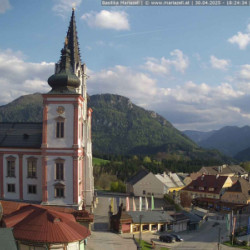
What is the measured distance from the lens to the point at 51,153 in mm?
36625

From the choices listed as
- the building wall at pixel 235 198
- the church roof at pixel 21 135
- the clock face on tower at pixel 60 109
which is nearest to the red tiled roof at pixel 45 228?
the clock face on tower at pixel 60 109

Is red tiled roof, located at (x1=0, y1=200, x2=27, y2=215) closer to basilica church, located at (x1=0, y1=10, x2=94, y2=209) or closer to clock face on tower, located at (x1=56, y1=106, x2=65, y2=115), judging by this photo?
basilica church, located at (x1=0, y1=10, x2=94, y2=209)

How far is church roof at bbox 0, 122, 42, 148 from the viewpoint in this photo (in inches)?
1524

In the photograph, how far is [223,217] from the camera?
54062 mm

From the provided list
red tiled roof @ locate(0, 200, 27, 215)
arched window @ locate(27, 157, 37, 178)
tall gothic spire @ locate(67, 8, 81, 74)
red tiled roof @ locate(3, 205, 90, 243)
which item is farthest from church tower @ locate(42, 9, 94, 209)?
tall gothic spire @ locate(67, 8, 81, 74)

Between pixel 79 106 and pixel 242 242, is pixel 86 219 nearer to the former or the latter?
pixel 79 106

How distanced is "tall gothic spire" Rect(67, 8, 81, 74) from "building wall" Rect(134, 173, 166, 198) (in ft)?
108

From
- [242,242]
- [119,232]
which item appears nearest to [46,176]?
[119,232]

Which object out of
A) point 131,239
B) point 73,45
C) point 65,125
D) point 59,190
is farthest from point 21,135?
point 131,239

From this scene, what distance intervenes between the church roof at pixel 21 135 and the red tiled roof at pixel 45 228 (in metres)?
13.8

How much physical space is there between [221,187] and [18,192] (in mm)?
44738

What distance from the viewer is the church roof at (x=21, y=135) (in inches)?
1524

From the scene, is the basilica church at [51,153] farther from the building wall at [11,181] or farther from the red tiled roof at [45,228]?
the red tiled roof at [45,228]

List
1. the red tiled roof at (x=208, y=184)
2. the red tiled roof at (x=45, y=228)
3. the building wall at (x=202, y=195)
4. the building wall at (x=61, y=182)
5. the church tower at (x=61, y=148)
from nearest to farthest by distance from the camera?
the red tiled roof at (x=45, y=228), the church tower at (x=61, y=148), the building wall at (x=61, y=182), the building wall at (x=202, y=195), the red tiled roof at (x=208, y=184)
